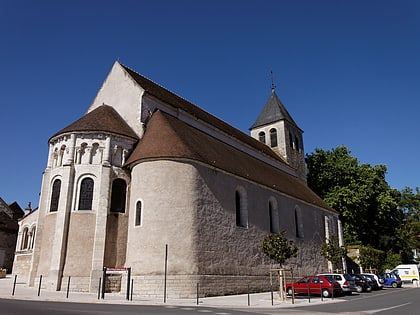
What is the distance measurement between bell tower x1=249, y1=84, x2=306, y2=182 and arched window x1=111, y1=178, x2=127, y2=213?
23.1 m

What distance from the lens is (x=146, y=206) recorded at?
62.4 feet

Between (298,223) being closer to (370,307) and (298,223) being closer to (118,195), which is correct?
(118,195)

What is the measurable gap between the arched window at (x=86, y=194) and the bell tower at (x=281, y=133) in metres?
24.8

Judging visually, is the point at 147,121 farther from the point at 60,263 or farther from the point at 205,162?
the point at 60,263

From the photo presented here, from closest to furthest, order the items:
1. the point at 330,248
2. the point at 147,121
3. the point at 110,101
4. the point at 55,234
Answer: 1. the point at 55,234
2. the point at 147,121
3. the point at 110,101
4. the point at 330,248

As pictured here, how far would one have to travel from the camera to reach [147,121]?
23672mm

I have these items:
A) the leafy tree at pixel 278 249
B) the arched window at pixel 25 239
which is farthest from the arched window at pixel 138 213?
the arched window at pixel 25 239

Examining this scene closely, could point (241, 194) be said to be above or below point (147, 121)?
below

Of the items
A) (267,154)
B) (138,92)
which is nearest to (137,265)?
(138,92)

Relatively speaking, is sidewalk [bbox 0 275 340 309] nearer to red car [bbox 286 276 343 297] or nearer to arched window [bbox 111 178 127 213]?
red car [bbox 286 276 343 297]

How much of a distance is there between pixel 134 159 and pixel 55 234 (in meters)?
6.02

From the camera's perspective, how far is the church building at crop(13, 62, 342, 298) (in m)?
18.3

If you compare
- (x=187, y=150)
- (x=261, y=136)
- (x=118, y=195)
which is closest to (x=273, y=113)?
(x=261, y=136)

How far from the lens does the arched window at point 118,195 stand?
2105cm
